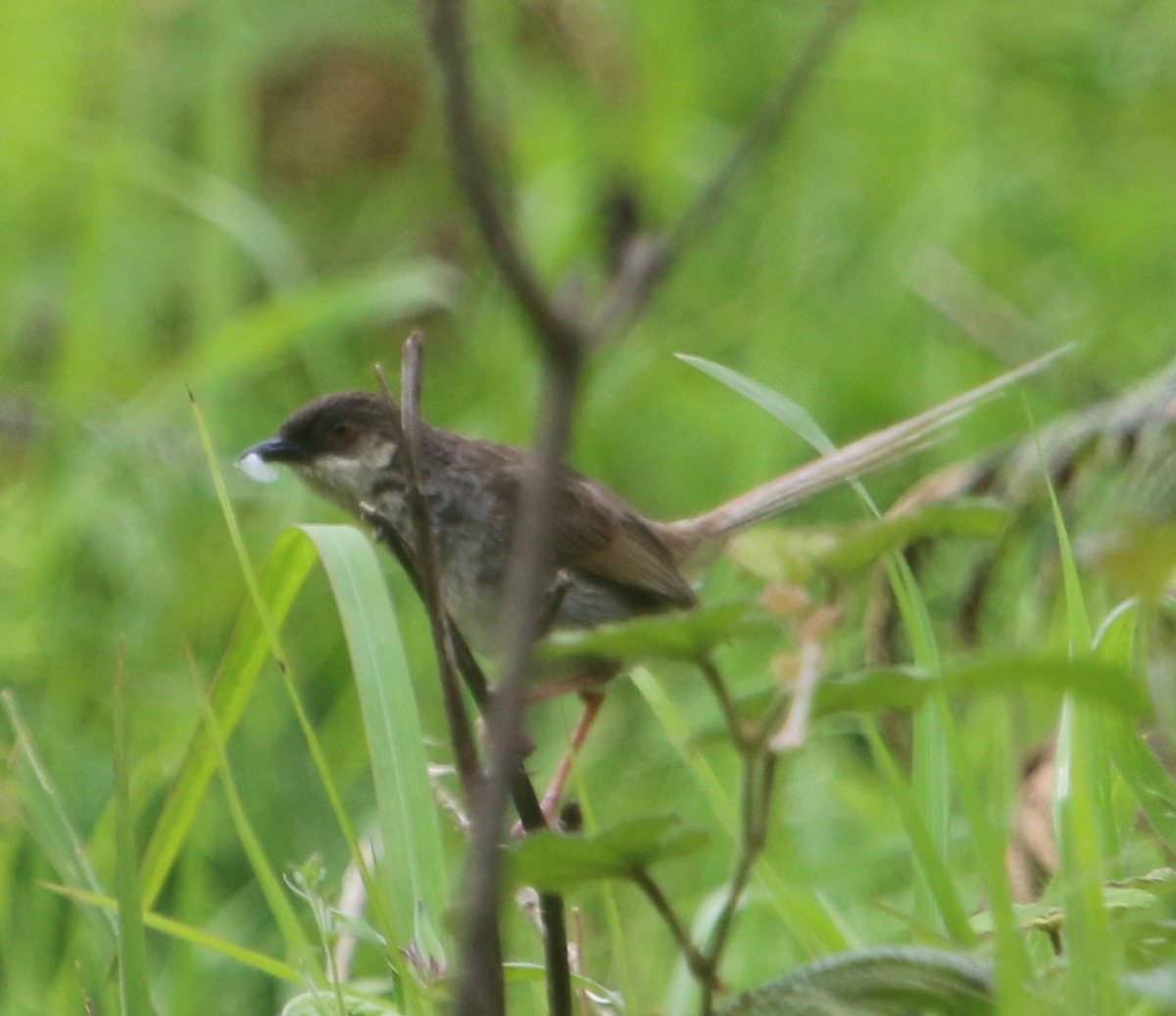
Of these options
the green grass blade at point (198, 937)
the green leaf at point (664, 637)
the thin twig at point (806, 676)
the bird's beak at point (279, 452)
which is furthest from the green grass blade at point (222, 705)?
the bird's beak at point (279, 452)

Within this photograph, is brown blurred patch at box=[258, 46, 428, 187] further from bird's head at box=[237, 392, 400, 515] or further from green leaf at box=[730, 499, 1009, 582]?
green leaf at box=[730, 499, 1009, 582]

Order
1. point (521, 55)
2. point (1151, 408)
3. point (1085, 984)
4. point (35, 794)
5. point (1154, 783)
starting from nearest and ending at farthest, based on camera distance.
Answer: point (1085, 984) → point (1154, 783) → point (35, 794) → point (1151, 408) → point (521, 55)

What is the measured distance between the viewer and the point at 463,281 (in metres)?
6.83

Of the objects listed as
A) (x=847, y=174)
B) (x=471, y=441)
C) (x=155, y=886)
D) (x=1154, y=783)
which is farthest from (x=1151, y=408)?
(x=847, y=174)

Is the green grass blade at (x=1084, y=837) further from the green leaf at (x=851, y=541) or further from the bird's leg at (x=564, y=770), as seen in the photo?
the bird's leg at (x=564, y=770)

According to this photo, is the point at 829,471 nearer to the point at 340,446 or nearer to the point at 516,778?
the point at 340,446

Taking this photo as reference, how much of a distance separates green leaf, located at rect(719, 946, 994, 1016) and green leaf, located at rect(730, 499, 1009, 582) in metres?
0.38

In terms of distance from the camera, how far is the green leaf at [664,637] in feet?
4.33

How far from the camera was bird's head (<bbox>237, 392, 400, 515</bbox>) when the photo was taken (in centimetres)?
351

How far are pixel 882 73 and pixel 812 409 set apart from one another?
182 centimetres

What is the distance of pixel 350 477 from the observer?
3.53m

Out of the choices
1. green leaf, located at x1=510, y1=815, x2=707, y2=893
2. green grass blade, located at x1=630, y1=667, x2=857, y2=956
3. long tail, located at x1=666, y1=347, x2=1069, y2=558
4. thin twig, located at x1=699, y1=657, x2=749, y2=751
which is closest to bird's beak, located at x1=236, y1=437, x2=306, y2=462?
long tail, located at x1=666, y1=347, x2=1069, y2=558

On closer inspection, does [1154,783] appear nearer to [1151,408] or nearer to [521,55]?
[1151,408]

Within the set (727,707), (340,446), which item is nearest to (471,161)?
(727,707)
